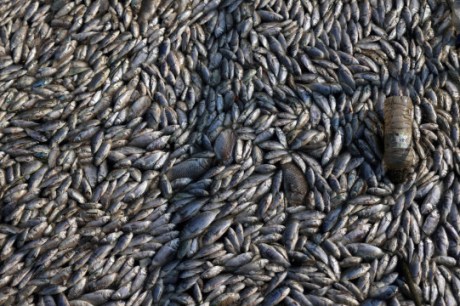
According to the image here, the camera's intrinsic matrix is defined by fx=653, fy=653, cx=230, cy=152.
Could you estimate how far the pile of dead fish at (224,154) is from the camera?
4.21m

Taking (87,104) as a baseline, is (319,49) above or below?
above

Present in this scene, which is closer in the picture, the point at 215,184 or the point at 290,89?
the point at 215,184

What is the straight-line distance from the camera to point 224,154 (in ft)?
14.9

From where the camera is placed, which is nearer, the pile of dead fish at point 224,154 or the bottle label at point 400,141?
the pile of dead fish at point 224,154

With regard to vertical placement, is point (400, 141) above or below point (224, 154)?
above

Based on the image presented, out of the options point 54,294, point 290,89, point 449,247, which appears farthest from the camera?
point 290,89

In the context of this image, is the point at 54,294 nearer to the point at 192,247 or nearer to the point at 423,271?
the point at 192,247

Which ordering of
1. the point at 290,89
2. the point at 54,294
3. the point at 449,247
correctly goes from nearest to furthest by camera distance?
the point at 54,294 < the point at 449,247 < the point at 290,89

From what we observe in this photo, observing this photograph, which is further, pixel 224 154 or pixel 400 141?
pixel 224 154

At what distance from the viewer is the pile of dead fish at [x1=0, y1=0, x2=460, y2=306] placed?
13.8ft

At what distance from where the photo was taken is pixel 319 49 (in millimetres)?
4910

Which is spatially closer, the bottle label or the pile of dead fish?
the pile of dead fish

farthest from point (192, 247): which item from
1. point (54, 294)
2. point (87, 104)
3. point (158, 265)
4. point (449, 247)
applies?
point (449, 247)

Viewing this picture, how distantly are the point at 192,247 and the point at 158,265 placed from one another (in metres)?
0.25
